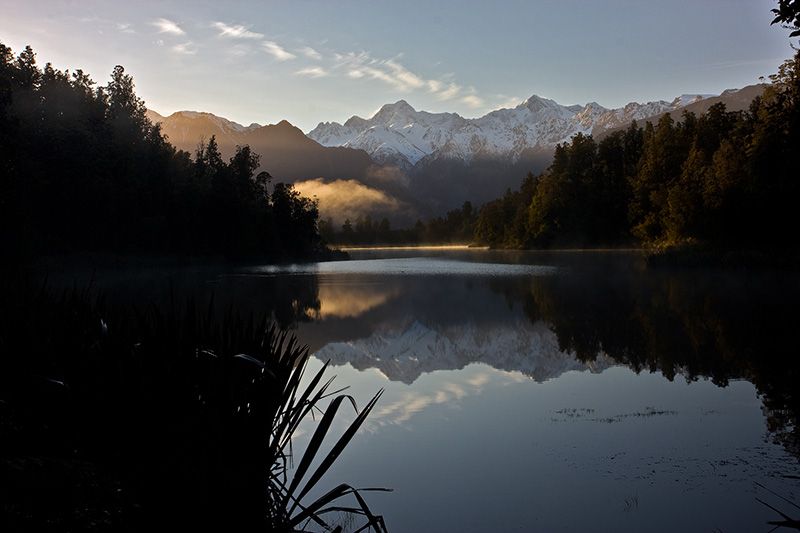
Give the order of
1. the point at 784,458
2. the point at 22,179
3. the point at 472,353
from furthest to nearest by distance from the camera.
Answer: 1. the point at 22,179
2. the point at 472,353
3. the point at 784,458

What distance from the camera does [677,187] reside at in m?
70.7

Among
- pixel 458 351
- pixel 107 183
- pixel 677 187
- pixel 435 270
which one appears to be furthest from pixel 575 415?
pixel 677 187

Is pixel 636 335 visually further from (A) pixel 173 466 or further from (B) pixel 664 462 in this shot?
(A) pixel 173 466

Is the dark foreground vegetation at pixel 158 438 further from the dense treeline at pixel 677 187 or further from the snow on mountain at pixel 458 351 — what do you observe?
the dense treeline at pixel 677 187

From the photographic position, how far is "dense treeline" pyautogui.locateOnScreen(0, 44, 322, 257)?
168 feet

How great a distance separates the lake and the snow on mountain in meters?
0.09

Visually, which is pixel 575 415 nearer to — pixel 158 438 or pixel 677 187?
pixel 158 438

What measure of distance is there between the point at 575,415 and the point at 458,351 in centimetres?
759

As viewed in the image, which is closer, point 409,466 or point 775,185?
point 409,466

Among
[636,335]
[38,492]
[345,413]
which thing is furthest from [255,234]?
[38,492]

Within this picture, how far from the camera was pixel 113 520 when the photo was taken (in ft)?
17.0

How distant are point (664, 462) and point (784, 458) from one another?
4.66 ft

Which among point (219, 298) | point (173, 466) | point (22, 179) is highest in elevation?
point (22, 179)

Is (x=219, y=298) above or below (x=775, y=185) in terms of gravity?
below
